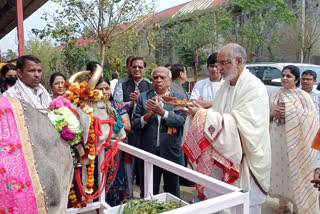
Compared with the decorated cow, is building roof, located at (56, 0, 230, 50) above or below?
above

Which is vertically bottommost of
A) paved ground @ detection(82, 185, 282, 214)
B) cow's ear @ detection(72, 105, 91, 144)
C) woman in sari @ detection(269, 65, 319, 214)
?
paved ground @ detection(82, 185, 282, 214)

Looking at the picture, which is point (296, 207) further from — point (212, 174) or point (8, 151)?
point (8, 151)

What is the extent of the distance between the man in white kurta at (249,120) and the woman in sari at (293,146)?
924 mm

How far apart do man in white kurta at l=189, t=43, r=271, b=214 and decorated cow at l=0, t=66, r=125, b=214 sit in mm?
1137

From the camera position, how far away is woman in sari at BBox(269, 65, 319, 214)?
11.5 feet

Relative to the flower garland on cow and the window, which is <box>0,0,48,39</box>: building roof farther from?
the flower garland on cow

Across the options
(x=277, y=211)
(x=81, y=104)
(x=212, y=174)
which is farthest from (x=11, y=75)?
(x=277, y=211)

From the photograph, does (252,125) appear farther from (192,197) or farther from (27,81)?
(27,81)

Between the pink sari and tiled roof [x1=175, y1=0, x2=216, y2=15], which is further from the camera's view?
tiled roof [x1=175, y1=0, x2=216, y2=15]

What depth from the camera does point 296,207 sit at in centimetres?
366

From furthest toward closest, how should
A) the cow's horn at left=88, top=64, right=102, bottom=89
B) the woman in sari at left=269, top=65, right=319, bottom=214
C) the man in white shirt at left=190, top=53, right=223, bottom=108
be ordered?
the man in white shirt at left=190, top=53, right=223, bottom=108
the woman in sari at left=269, top=65, right=319, bottom=214
the cow's horn at left=88, top=64, right=102, bottom=89

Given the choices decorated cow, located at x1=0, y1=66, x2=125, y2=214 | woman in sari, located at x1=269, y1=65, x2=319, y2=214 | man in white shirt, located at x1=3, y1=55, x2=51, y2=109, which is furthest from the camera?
woman in sari, located at x1=269, y1=65, x2=319, y2=214

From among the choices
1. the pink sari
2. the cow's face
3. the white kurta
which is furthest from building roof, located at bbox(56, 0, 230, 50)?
the pink sari

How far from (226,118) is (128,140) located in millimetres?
1722
